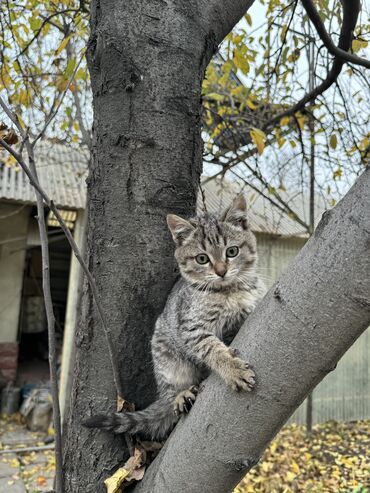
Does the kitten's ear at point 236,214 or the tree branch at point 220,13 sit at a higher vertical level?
the tree branch at point 220,13

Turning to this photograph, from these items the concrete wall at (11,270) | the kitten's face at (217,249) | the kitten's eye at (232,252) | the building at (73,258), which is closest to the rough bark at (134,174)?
the kitten's face at (217,249)

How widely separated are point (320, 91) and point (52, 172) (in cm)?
565

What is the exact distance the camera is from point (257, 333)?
1020 mm

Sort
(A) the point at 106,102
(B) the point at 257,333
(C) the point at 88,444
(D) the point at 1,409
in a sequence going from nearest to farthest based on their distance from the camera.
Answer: (B) the point at 257,333
(C) the point at 88,444
(A) the point at 106,102
(D) the point at 1,409

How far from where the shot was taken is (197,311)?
1.70 meters

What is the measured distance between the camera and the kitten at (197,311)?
1.49 m

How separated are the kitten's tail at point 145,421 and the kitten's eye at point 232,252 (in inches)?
27.2

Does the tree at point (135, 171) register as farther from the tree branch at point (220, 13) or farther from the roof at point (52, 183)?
the roof at point (52, 183)

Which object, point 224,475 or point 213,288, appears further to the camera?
point 213,288

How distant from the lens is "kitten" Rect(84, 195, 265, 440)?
1493 millimetres

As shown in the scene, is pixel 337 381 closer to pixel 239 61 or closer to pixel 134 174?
pixel 239 61

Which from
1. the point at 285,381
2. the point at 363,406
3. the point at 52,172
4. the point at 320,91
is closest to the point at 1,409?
the point at 52,172

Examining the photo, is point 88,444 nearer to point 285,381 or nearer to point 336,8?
point 285,381

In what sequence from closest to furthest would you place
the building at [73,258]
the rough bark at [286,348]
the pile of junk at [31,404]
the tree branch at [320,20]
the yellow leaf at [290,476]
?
1. the rough bark at [286,348]
2. the tree branch at [320,20]
3. the yellow leaf at [290,476]
4. the pile of junk at [31,404]
5. the building at [73,258]
